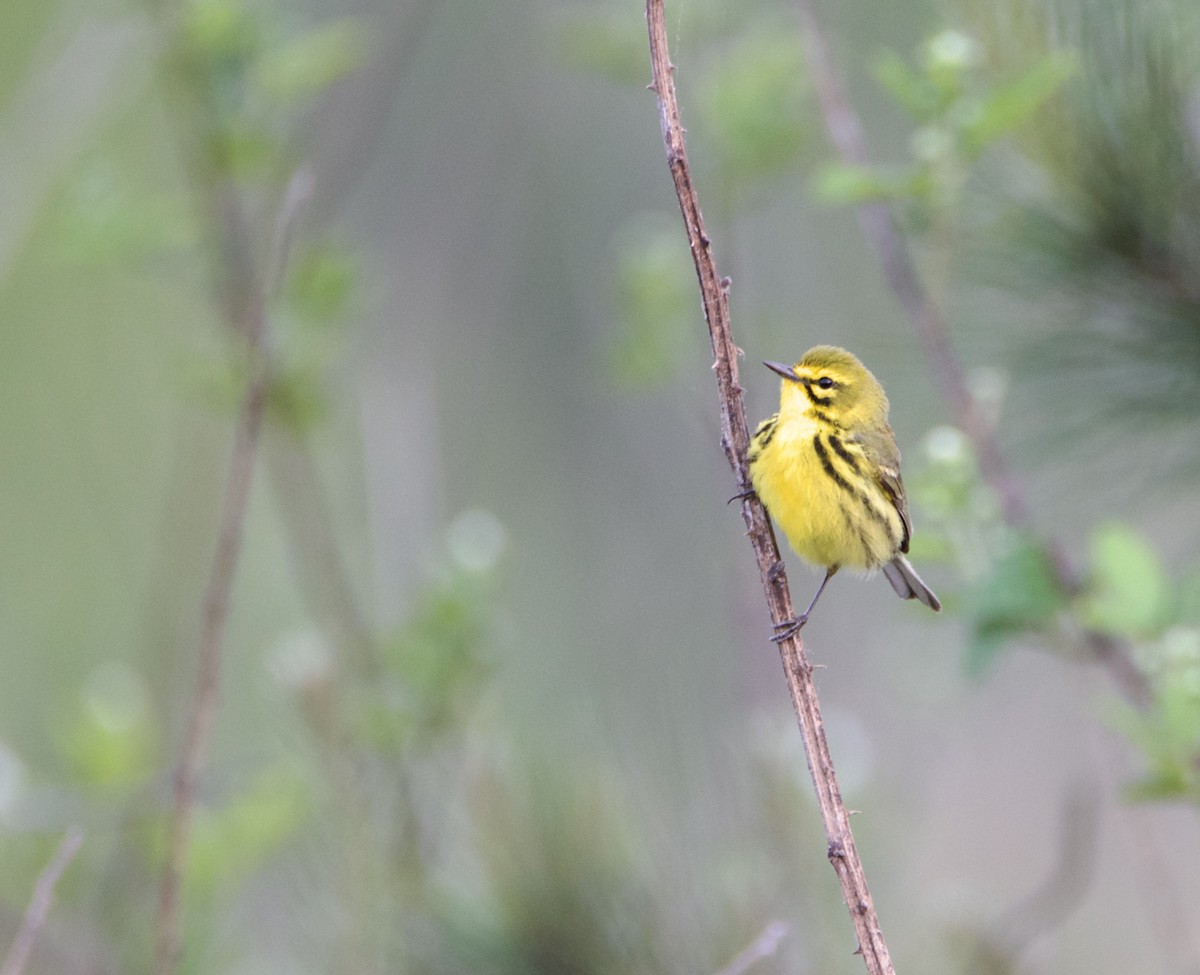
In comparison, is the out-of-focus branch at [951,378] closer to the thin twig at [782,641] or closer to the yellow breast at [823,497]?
the yellow breast at [823,497]

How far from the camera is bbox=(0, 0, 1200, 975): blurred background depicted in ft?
9.71

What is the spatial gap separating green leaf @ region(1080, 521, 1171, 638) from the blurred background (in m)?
0.01

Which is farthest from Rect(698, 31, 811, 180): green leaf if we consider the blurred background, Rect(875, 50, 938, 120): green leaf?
Rect(875, 50, 938, 120): green leaf

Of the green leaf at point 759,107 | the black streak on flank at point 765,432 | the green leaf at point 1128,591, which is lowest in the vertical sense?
the green leaf at point 1128,591

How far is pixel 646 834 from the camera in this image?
3209 mm

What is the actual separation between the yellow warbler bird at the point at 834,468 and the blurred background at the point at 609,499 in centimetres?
Result: 21

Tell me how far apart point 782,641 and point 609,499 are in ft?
14.7

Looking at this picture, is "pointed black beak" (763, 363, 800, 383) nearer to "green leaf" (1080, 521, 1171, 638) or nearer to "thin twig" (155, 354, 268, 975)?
"green leaf" (1080, 521, 1171, 638)

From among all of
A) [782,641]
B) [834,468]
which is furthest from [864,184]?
[782,641]

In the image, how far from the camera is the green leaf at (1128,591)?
98.7 inches

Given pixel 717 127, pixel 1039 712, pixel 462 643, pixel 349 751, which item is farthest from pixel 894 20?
pixel 349 751

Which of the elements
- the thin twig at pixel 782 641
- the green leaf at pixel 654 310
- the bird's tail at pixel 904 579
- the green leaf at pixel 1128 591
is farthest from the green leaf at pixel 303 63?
the green leaf at pixel 1128 591

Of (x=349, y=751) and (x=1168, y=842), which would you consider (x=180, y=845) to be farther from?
(x=1168, y=842)

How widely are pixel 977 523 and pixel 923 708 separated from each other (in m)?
1.47
